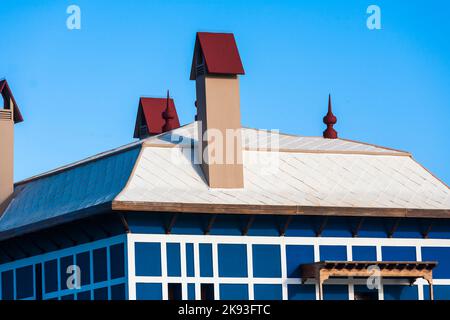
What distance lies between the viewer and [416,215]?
52.9 metres

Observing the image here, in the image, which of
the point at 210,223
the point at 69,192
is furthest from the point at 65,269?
the point at 210,223

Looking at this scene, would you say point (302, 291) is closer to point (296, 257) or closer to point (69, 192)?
point (296, 257)

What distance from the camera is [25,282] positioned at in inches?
2224

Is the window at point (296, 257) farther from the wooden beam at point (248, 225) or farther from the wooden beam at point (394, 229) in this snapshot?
the wooden beam at point (394, 229)

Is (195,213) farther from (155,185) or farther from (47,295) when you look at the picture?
(47,295)

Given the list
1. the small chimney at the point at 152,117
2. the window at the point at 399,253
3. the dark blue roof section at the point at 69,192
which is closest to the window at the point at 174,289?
the dark blue roof section at the point at 69,192

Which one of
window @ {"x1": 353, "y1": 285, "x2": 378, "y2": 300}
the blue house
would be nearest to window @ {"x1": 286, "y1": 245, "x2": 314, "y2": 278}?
the blue house

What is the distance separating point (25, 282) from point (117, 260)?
27.5ft

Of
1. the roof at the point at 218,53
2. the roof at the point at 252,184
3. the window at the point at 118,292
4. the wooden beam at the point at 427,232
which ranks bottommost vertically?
the window at the point at 118,292

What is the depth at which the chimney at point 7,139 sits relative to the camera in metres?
60.7

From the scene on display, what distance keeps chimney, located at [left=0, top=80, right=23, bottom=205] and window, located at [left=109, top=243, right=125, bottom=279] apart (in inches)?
495

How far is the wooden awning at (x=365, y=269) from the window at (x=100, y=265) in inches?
309
